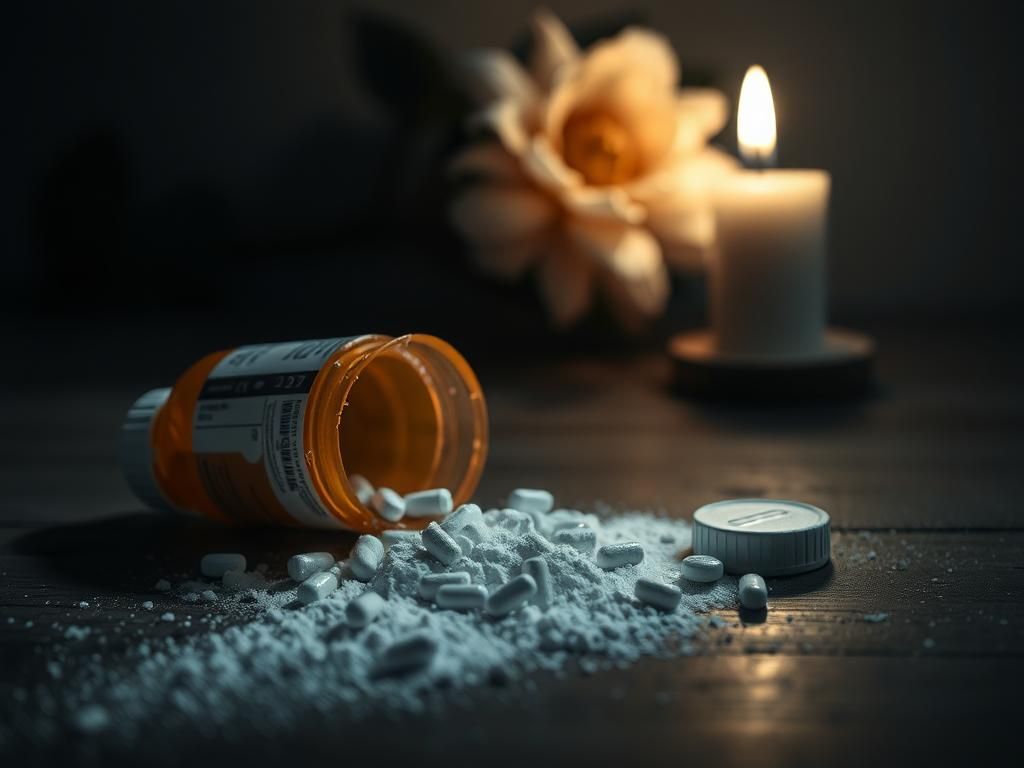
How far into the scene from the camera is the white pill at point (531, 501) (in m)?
0.76

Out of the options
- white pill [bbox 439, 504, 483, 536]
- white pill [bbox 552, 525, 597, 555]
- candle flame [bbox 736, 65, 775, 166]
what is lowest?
white pill [bbox 552, 525, 597, 555]

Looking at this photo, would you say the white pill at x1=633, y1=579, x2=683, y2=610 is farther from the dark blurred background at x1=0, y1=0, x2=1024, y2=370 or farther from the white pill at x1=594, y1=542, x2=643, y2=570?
the dark blurred background at x1=0, y1=0, x2=1024, y2=370

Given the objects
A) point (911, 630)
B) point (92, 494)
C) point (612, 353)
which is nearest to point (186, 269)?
point (612, 353)

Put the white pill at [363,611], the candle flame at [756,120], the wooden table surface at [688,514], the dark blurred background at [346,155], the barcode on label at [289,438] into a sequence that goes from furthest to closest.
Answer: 1. the dark blurred background at [346,155]
2. the candle flame at [756,120]
3. the barcode on label at [289,438]
4. the white pill at [363,611]
5. the wooden table surface at [688,514]

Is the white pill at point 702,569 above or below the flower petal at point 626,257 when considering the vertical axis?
below

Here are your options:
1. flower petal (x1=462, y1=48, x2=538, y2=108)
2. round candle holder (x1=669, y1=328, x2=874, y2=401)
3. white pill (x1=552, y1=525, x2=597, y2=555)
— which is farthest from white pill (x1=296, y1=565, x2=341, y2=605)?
flower petal (x1=462, y1=48, x2=538, y2=108)

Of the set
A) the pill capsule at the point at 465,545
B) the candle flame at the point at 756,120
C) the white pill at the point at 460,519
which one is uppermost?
the candle flame at the point at 756,120

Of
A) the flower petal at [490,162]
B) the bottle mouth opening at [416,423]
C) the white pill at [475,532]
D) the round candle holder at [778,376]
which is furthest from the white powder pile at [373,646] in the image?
the flower petal at [490,162]

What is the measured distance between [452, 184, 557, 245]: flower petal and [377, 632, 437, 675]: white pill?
2.22 feet

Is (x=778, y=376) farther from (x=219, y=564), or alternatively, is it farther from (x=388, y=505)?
(x=219, y=564)

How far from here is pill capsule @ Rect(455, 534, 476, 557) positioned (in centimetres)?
65

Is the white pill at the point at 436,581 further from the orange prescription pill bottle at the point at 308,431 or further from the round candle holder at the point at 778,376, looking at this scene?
the round candle holder at the point at 778,376

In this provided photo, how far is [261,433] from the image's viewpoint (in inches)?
27.3

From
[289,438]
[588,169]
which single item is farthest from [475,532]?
[588,169]
